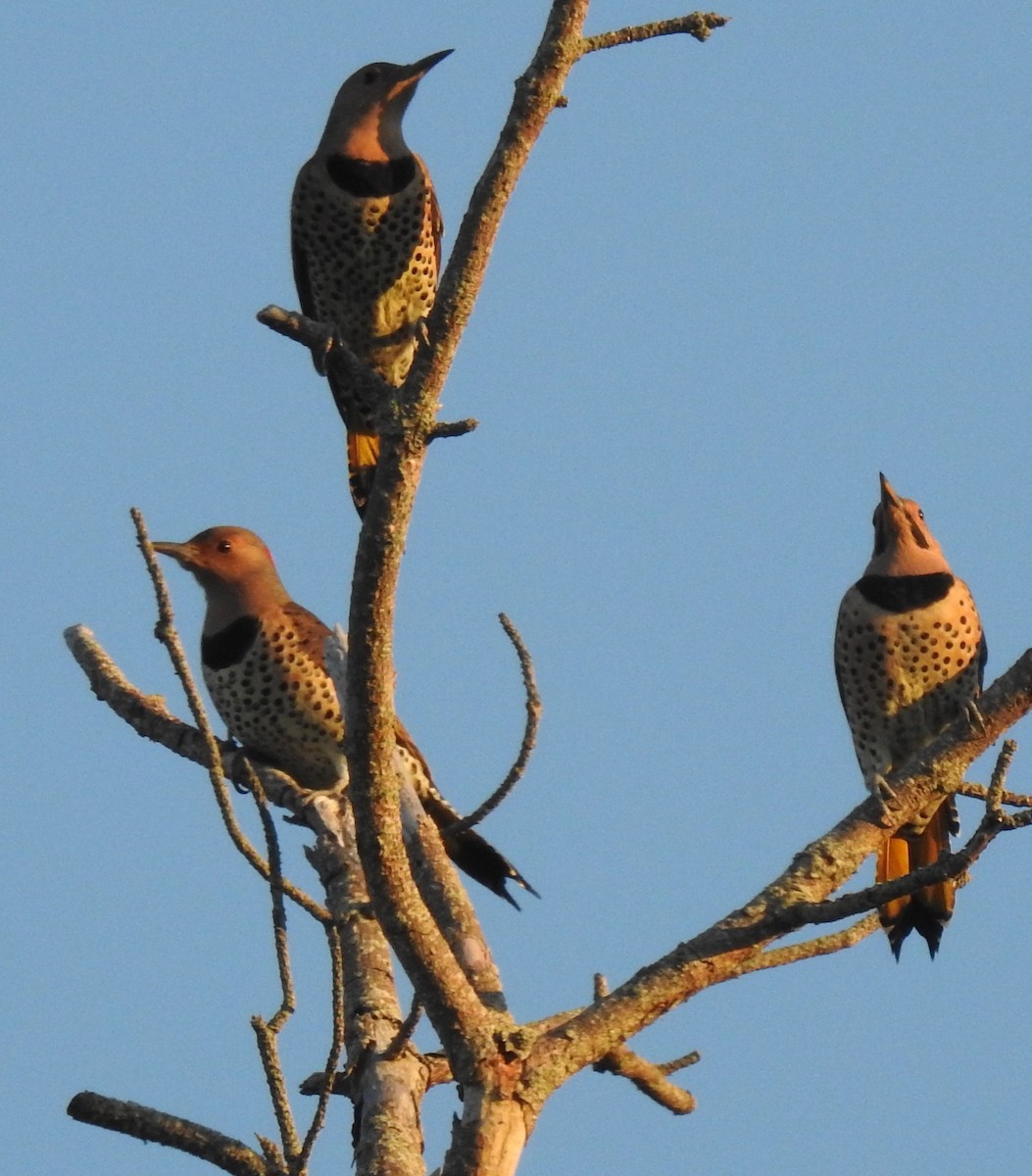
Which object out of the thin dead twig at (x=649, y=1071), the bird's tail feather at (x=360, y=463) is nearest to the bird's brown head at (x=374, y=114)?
the bird's tail feather at (x=360, y=463)

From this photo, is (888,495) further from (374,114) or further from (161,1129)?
(161,1129)

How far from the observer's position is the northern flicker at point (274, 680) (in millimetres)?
6508

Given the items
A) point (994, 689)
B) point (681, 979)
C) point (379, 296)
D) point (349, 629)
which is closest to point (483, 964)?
point (681, 979)

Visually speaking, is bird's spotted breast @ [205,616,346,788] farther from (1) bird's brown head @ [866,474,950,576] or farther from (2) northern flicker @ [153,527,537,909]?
(1) bird's brown head @ [866,474,950,576]

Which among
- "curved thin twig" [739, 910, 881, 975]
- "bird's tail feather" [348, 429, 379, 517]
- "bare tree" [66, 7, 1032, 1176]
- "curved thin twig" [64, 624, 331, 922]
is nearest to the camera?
"bare tree" [66, 7, 1032, 1176]

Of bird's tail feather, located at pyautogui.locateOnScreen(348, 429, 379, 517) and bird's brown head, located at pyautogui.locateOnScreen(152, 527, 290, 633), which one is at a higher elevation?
bird's tail feather, located at pyautogui.locateOnScreen(348, 429, 379, 517)

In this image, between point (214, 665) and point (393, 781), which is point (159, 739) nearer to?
point (214, 665)

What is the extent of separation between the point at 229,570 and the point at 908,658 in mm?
2520

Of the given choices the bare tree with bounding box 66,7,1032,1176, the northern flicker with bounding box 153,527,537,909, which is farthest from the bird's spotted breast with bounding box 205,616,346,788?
the bare tree with bounding box 66,7,1032,1176

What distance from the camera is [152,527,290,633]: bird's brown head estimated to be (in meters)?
6.89

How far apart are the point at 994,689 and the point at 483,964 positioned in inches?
55.3

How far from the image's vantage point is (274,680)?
656cm

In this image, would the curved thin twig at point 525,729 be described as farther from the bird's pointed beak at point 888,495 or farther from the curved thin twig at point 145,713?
the bird's pointed beak at point 888,495

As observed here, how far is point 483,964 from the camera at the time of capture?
14.4 ft
